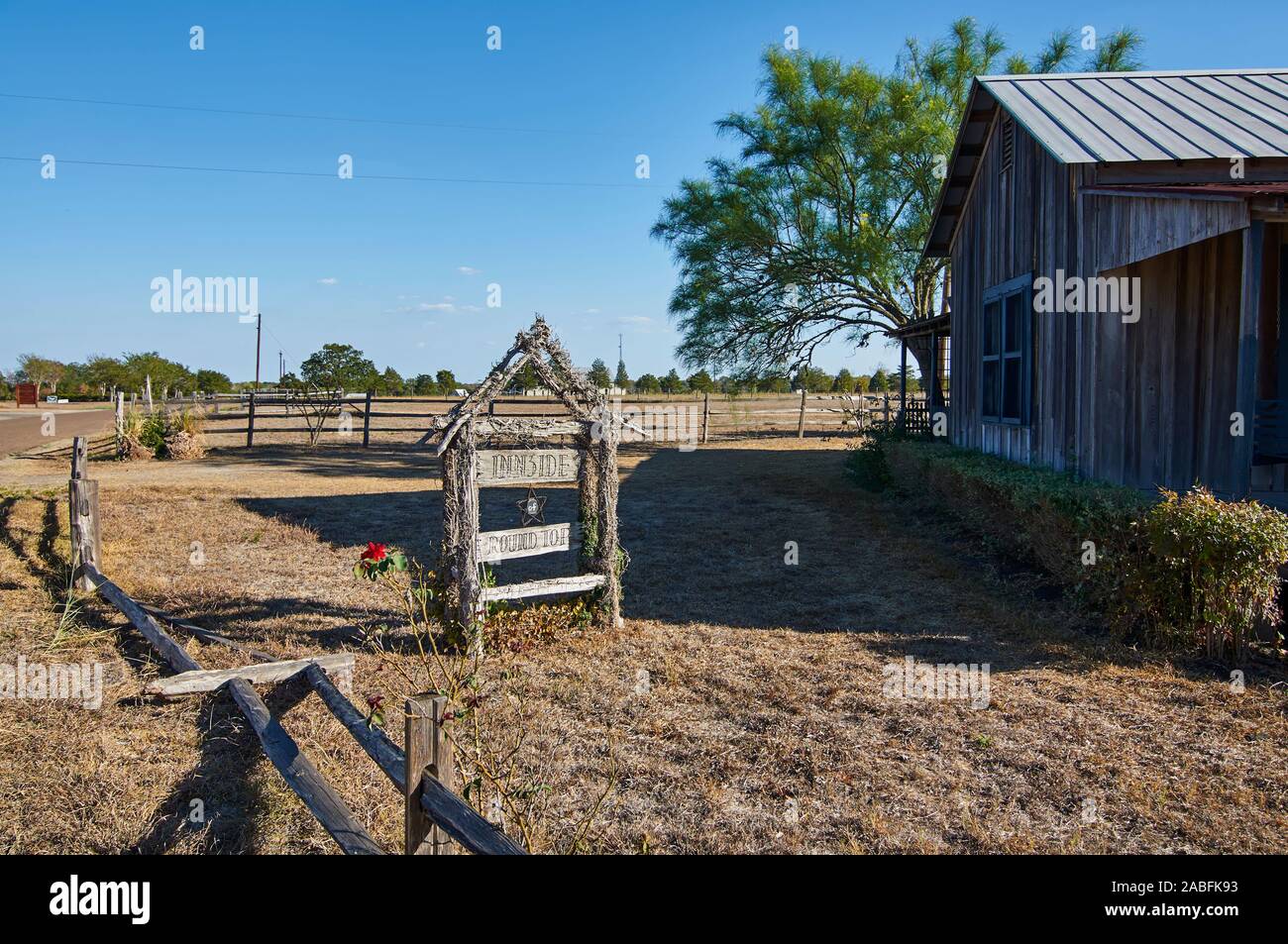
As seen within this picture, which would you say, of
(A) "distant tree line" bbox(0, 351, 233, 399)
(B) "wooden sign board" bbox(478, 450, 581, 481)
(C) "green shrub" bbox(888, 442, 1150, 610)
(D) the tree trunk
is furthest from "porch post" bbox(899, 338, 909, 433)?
(A) "distant tree line" bbox(0, 351, 233, 399)

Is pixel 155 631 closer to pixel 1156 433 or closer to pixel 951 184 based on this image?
pixel 1156 433

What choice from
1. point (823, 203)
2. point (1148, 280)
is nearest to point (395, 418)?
point (823, 203)

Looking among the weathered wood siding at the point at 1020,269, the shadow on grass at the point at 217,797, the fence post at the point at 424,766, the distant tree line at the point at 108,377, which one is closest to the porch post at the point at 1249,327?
the weathered wood siding at the point at 1020,269

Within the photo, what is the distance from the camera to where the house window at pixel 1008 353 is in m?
10.3

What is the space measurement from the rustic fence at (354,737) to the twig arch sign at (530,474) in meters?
1.01

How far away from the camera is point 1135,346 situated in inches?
345

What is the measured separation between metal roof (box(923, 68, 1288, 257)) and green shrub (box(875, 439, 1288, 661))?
10.3ft

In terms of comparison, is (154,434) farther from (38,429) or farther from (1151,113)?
(1151,113)

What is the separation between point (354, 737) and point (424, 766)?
164 centimetres

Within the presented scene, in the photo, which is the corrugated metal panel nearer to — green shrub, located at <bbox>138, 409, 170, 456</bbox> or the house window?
the house window

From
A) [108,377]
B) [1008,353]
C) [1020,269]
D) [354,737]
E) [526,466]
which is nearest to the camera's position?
[354,737]

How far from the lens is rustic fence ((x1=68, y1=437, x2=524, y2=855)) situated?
3008 mm
